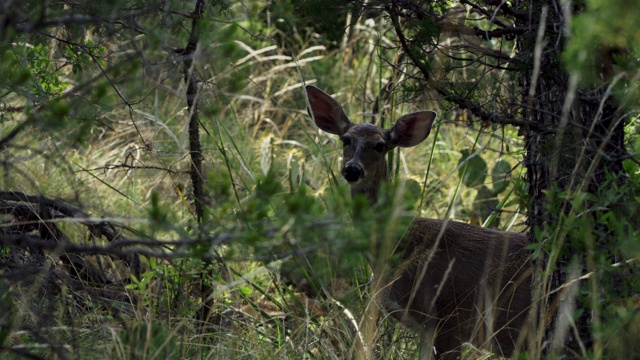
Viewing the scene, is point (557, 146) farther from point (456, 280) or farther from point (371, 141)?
point (371, 141)

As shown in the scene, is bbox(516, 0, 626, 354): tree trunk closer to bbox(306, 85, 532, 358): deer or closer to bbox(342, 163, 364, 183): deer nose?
bbox(306, 85, 532, 358): deer

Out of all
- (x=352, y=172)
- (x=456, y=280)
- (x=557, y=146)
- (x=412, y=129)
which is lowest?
(x=456, y=280)

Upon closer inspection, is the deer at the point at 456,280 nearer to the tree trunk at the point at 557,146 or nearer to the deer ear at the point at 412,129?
the deer ear at the point at 412,129

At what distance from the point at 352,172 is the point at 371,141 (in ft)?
1.22

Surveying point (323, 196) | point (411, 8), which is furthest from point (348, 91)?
point (411, 8)

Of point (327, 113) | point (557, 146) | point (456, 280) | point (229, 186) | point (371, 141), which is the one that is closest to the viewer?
point (229, 186)

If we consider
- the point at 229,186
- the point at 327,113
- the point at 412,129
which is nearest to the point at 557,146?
the point at 229,186

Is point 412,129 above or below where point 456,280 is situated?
above

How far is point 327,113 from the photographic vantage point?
18.7ft

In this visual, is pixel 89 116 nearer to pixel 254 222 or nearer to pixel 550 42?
pixel 254 222

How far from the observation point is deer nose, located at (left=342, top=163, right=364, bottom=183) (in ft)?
16.8

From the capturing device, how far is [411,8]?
393 cm

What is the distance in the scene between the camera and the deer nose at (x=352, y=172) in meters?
5.11

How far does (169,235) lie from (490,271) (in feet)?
7.85
